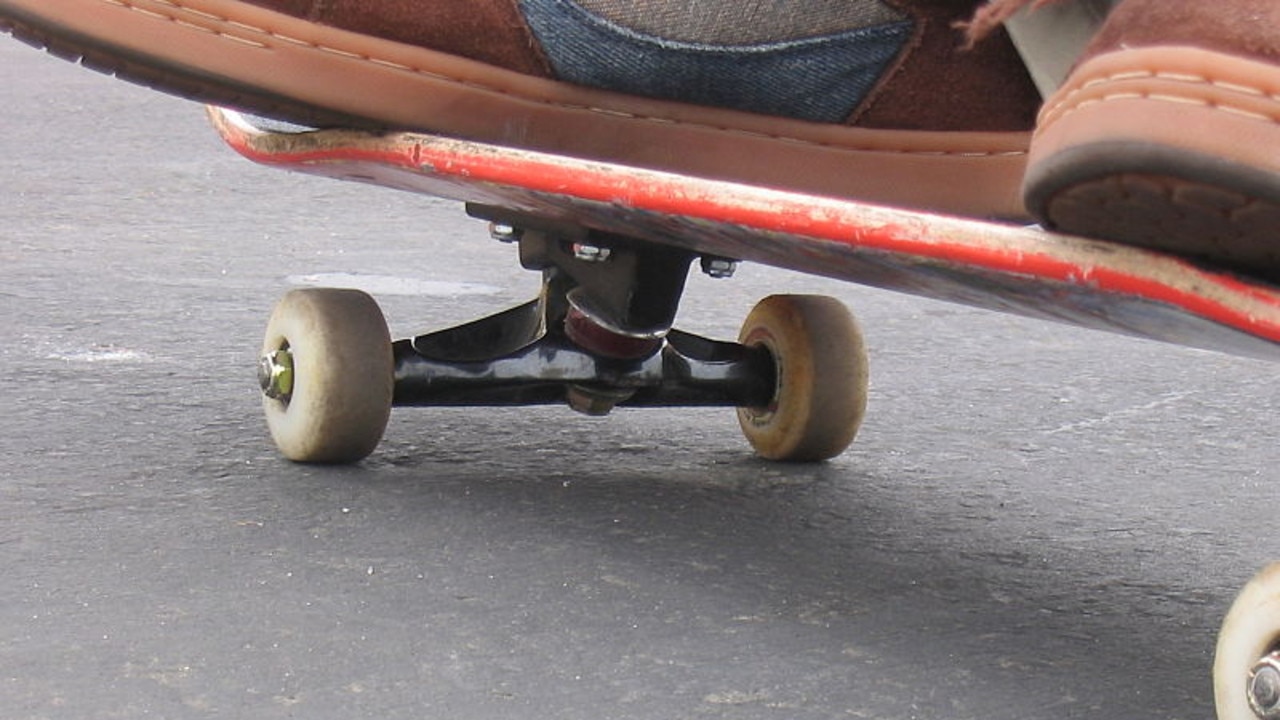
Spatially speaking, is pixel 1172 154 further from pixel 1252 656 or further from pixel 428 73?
pixel 428 73

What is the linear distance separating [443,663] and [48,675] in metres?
0.30

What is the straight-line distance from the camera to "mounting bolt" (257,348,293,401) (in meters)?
2.20

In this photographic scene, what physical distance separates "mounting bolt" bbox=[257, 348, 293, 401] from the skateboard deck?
32 cm

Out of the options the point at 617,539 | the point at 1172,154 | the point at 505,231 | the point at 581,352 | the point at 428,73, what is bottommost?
the point at 617,539

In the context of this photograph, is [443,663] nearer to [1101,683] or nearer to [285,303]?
[1101,683]

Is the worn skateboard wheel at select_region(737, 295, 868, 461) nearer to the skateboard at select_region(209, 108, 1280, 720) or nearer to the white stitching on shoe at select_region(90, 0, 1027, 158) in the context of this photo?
the skateboard at select_region(209, 108, 1280, 720)

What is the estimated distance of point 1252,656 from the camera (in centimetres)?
121

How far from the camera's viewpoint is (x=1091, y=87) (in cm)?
114

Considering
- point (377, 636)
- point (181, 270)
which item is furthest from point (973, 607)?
point (181, 270)

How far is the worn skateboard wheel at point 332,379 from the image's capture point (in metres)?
2.13

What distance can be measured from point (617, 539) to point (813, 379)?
16.7 inches

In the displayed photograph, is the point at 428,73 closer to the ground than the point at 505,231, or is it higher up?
higher up

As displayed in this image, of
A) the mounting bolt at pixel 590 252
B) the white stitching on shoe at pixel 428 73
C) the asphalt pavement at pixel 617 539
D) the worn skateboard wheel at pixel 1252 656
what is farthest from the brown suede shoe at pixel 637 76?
the worn skateboard wheel at pixel 1252 656

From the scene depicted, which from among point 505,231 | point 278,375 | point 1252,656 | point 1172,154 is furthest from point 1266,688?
point 278,375
